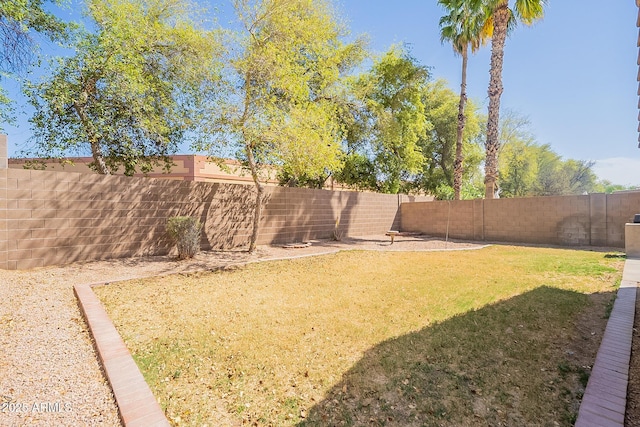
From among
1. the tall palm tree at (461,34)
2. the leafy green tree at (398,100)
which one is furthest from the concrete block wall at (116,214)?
the tall palm tree at (461,34)

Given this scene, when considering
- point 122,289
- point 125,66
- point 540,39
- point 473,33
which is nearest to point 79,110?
point 125,66

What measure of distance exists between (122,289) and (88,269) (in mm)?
1870

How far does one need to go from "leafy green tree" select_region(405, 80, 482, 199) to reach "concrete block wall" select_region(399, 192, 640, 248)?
267 inches

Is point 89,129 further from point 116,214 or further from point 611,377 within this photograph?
point 611,377

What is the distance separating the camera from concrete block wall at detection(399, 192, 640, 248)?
10727mm

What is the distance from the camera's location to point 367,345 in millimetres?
3594

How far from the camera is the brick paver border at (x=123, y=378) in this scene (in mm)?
2262

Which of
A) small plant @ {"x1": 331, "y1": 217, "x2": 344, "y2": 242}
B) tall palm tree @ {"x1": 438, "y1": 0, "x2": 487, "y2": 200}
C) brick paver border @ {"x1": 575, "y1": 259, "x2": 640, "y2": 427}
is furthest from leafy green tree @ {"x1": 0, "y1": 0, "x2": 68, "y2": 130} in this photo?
tall palm tree @ {"x1": 438, "y1": 0, "x2": 487, "y2": 200}

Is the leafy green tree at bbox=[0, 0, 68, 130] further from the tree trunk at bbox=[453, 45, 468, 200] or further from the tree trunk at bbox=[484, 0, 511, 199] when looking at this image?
the tree trunk at bbox=[453, 45, 468, 200]

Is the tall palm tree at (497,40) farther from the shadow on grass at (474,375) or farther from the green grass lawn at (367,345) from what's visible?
the shadow on grass at (474,375)

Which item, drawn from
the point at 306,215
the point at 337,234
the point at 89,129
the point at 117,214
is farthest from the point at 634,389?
the point at 89,129

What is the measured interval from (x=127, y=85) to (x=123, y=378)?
8814 millimetres

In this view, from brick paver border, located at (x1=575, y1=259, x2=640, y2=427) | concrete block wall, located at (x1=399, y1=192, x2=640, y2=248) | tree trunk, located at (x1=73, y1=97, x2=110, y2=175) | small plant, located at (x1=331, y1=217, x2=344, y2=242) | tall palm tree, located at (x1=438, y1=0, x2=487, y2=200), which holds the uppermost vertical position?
tall palm tree, located at (x1=438, y1=0, x2=487, y2=200)

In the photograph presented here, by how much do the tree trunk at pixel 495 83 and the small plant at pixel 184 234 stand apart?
12.6 metres
